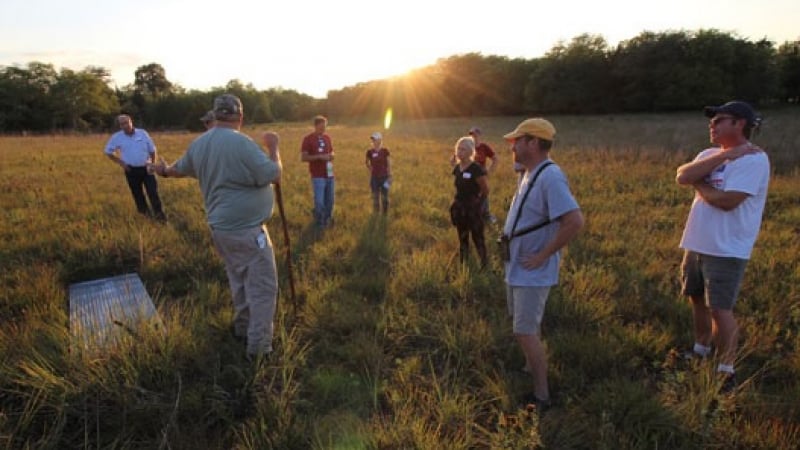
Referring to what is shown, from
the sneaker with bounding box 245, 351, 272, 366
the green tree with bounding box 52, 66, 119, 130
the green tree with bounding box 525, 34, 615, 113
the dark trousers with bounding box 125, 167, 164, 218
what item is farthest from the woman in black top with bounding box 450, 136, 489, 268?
the green tree with bounding box 52, 66, 119, 130

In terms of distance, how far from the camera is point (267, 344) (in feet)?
11.7

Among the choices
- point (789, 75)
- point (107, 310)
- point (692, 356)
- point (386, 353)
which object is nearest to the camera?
point (692, 356)

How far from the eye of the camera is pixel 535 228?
2814 millimetres

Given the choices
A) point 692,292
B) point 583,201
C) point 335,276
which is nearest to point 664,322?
point 692,292

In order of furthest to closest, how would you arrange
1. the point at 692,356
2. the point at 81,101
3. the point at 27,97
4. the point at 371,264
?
the point at 81,101 → the point at 27,97 → the point at 371,264 → the point at 692,356

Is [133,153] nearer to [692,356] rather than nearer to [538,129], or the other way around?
[538,129]

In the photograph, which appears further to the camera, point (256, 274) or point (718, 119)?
point (256, 274)

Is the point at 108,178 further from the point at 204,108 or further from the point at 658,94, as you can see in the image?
the point at 204,108

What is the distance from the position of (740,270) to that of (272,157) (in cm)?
347

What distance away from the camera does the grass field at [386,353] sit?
9.15ft

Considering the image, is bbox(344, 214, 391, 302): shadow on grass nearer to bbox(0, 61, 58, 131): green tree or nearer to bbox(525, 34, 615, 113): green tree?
bbox(525, 34, 615, 113): green tree

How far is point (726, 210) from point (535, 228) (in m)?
1.38

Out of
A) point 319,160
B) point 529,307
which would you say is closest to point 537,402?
point 529,307

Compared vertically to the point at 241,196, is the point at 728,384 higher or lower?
lower
